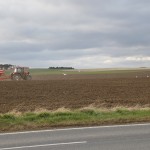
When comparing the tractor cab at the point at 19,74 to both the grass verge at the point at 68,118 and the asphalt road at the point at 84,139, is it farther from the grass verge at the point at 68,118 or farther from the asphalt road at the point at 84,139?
the asphalt road at the point at 84,139

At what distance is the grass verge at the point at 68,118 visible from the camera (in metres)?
17.0

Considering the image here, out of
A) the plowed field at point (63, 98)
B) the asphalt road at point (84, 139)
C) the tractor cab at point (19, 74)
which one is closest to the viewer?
the asphalt road at point (84, 139)

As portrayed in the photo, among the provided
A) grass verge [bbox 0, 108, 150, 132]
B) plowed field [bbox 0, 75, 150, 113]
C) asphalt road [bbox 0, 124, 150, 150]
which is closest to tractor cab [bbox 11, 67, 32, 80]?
plowed field [bbox 0, 75, 150, 113]

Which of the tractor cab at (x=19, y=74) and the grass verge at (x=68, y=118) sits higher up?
the tractor cab at (x=19, y=74)

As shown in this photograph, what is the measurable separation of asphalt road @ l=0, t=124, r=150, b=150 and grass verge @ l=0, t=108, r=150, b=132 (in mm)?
1534

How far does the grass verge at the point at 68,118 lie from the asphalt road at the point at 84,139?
1534mm

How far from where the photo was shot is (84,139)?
A: 42.1 ft

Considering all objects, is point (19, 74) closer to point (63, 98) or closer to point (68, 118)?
point (63, 98)

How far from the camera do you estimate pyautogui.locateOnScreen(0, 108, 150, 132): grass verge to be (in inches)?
670

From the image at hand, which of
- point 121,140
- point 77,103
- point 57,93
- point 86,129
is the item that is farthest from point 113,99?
point 121,140

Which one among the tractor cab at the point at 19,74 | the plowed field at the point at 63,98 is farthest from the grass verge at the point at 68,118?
the tractor cab at the point at 19,74

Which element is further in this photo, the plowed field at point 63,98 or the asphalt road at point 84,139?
the plowed field at point 63,98

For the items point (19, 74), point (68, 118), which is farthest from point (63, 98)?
point (19, 74)

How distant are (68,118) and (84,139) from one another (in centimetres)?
617
